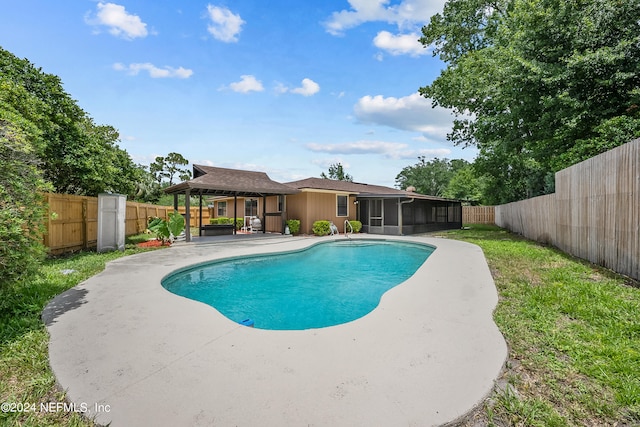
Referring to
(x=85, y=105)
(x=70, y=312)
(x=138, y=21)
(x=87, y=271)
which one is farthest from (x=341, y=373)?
(x=85, y=105)

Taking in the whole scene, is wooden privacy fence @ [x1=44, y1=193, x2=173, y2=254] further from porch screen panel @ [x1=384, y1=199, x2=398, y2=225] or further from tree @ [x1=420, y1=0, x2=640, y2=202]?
tree @ [x1=420, y1=0, x2=640, y2=202]

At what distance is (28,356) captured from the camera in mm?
2652

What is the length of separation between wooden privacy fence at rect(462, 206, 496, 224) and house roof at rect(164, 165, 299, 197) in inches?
806

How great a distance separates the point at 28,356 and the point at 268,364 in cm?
231

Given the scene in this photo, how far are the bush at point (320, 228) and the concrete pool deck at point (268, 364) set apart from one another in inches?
421

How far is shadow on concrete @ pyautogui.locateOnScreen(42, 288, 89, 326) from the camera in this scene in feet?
11.8

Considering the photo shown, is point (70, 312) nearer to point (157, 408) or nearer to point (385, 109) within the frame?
point (157, 408)

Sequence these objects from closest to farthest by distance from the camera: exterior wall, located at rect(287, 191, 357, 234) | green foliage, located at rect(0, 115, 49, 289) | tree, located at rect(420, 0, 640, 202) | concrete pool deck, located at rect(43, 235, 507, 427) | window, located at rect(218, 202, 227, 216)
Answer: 1. concrete pool deck, located at rect(43, 235, 507, 427)
2. green foliage, located at rect(0, 115, 49, 289)
3. tree, located at rect(420, 0, 640, 202)
4. exterior wall, located at rect(287, 191, 357, 234)
5. window, located at rect(218, 202, 227, 216)

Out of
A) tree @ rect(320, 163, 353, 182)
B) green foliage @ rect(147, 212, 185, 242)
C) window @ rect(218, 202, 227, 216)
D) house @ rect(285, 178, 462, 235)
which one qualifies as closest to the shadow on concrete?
green foliage @ rect(147, 212, 185, 242)

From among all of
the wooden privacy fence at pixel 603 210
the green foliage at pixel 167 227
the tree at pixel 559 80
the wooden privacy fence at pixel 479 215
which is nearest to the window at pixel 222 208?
the green foliage at pixel 167 227

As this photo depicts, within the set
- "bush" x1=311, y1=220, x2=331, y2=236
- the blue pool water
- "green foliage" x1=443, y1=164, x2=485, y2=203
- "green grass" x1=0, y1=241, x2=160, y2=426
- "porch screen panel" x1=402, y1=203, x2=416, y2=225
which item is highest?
"green foliage" x1=443, y1=164, x2=485, y2=203

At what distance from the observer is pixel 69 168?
8234 mm

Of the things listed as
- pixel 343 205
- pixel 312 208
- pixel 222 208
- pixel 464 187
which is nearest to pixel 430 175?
pixel 464 187

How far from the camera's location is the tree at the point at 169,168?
113ft
